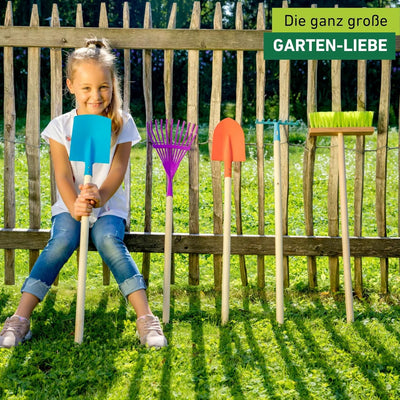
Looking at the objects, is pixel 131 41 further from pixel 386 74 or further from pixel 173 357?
pixel 173 357

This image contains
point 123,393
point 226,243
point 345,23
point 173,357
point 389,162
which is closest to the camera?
point 123,393

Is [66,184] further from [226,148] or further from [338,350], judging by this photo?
[338,350]

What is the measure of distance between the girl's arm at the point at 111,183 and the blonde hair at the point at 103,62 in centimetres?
8

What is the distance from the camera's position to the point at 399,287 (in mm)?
3711

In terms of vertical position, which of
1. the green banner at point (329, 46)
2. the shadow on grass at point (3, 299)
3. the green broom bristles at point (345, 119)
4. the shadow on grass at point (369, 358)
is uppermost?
the green banner at point (329, 46)

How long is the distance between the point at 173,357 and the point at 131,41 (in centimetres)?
191

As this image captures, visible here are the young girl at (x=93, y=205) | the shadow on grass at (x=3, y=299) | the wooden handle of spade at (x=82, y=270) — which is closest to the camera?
the wooden handle of spade at (x=82, y=270)

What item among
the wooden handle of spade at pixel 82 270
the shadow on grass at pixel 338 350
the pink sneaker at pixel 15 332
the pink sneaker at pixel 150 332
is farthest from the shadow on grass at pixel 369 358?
the pink sneaker at pixel 15 332

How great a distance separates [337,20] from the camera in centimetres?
378

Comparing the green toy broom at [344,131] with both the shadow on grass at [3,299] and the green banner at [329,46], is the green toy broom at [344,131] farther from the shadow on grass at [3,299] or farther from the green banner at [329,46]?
the shadow on grass at [3,299]

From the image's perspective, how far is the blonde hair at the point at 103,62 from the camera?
305 cm

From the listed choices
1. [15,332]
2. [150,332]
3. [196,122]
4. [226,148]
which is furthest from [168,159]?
[15,332]

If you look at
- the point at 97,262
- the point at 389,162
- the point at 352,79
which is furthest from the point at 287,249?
the point at 352,79

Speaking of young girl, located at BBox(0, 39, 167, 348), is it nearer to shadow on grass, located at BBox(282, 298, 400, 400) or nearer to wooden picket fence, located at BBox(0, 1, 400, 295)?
wooden picket fence, located at BBox(0, 1, 400, 295)
